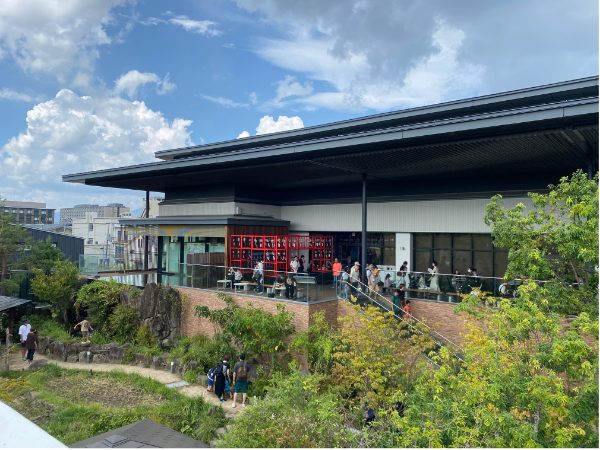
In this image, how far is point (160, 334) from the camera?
1991 cm

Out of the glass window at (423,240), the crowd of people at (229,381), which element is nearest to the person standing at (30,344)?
the crowd of people at (229,381)

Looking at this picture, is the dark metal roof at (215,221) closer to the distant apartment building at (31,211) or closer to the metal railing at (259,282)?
the metal railing at (259,282)

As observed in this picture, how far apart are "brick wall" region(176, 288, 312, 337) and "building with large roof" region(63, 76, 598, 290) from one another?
145 centimetres

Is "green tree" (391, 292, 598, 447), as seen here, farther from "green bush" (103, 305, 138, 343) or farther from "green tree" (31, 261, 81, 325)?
"green tree" (31, 261, 81, 325)

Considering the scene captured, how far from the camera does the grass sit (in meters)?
12.0

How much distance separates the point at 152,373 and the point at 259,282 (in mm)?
5387

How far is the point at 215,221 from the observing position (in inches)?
899

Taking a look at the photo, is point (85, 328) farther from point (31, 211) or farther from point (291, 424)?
point (31, 211)

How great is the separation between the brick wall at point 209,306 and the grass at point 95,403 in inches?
134

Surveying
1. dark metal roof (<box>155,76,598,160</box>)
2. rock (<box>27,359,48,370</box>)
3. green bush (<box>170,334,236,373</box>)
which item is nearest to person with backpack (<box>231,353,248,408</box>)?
green bush (<box>170,334,236,373</box>)

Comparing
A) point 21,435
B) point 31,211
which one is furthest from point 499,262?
point 31,211

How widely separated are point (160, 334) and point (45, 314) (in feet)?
28.8

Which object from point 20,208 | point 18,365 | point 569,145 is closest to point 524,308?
point 569,145

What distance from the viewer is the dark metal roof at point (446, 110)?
55.2 feet
